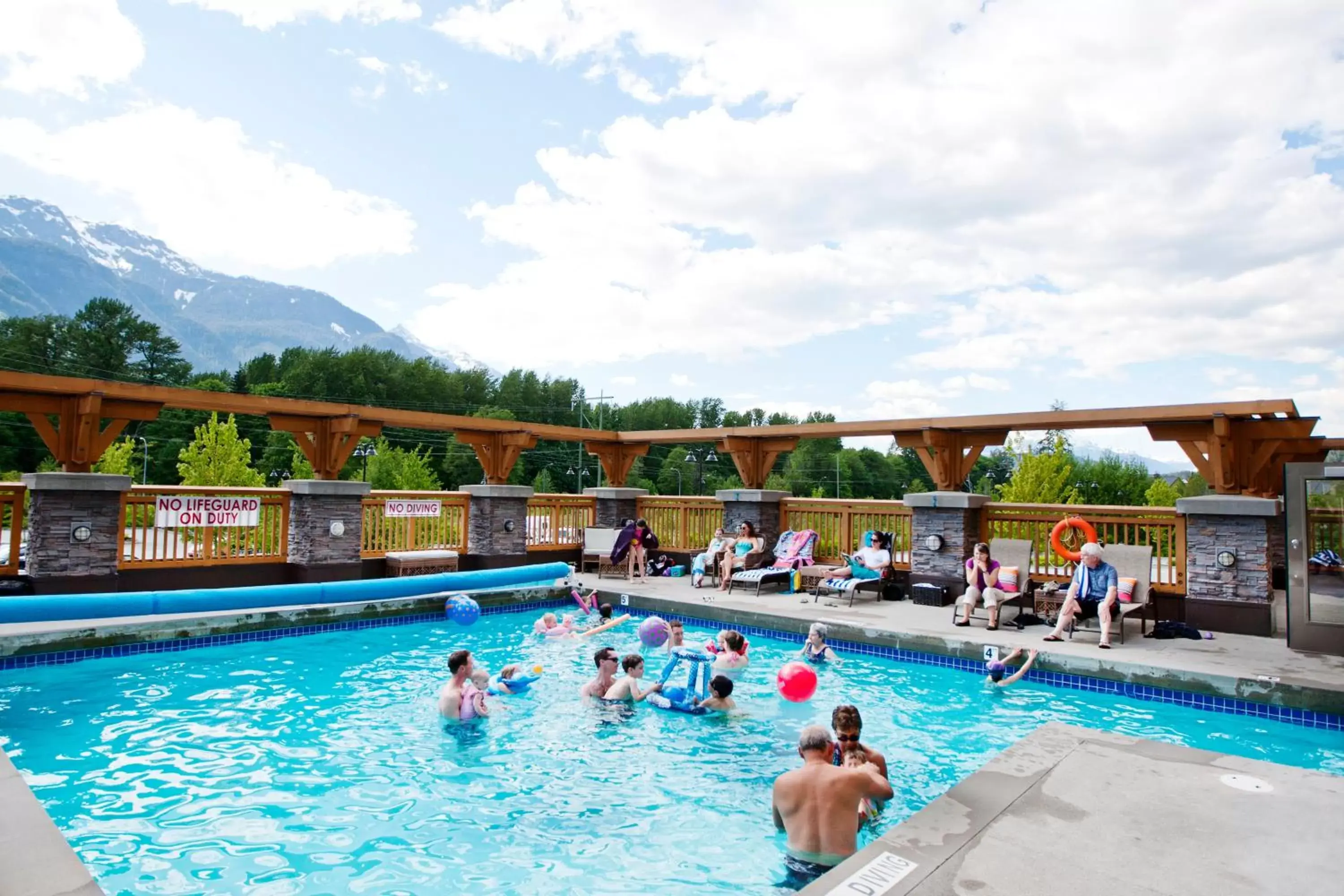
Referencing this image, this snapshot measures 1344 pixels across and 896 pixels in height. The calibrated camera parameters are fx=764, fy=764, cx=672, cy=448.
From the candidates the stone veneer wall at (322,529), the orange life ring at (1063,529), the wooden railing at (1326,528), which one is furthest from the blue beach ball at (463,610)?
the wooden railing at (1326,528)

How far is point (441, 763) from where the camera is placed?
5.14 m

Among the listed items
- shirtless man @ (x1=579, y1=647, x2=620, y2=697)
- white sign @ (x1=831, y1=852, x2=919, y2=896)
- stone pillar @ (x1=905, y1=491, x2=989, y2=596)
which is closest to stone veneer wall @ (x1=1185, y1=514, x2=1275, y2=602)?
stone pillar @ (x1=905, y1=491, x2=989, y2=596)

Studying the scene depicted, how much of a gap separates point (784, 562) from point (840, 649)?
3.45m

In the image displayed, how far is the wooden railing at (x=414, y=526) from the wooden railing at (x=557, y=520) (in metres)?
1.22

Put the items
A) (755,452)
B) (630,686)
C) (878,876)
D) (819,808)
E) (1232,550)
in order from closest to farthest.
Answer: (878,876) → (819,808) → (630,686) → (1232,550) → (755,452)

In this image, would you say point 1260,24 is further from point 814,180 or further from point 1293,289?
point 1293,289

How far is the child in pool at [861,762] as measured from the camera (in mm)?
4047

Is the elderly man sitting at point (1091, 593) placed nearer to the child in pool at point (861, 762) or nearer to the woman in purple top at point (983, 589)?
the woman in purple top at point (983, 589)

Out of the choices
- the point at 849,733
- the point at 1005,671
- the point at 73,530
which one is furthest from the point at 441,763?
the point at 73,530

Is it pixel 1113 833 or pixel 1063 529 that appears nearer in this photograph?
pixel 1113 833

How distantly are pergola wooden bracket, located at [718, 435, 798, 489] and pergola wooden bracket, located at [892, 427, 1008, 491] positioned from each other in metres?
2.60

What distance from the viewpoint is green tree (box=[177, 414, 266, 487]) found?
30.8 m

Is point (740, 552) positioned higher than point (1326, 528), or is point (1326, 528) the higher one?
point (1326, 528)

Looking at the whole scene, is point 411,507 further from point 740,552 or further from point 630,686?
point 630,686
